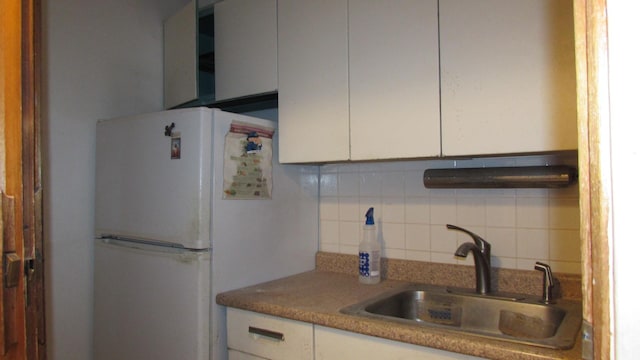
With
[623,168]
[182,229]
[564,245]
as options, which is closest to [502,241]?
[564,245]

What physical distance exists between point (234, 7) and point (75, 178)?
3.54ft

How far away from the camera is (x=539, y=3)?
1248 millimetres

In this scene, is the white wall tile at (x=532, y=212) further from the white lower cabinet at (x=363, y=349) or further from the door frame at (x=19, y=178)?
the door frame at (x=19, y=178)

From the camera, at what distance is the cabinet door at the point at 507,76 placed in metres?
1.22

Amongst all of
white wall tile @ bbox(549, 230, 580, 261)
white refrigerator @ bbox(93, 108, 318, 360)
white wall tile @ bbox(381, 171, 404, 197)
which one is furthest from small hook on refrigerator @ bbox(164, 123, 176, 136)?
white wall tile @ bbox(549, 230, 580, 261)

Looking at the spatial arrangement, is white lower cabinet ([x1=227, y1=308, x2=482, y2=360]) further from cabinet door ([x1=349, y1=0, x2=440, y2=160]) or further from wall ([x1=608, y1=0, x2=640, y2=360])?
wall ([x1=608, y1=0, x2=640, y2=360])

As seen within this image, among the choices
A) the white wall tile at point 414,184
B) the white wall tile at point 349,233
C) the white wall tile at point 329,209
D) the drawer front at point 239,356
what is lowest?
the drawer front at point 239,356

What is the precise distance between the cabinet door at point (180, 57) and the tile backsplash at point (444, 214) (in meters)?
0.79

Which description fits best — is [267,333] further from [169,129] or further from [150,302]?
[169,129]

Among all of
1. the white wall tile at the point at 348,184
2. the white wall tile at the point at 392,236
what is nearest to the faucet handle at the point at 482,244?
the white wall tile at the point at 392,236

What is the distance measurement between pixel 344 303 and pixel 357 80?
82cm

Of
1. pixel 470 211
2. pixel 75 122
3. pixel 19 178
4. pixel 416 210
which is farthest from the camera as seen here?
pixel 75 122

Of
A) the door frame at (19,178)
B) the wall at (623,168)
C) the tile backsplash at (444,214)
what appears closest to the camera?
the wall at (623,168)

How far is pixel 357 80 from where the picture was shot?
160 centimetres
